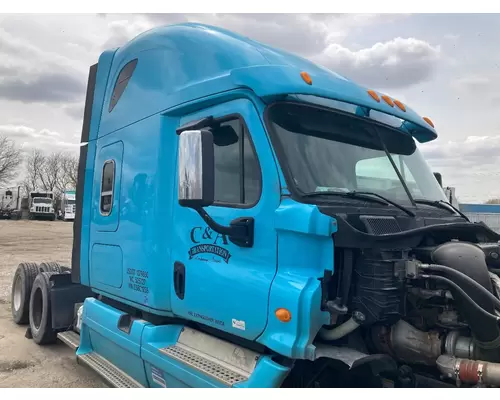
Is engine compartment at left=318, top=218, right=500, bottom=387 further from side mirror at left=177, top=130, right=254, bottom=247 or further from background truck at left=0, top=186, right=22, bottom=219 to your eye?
background truck at left=0, top=186, right=22, bottom=219

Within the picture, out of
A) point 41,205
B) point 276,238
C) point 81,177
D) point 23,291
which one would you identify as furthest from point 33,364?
point 41,205

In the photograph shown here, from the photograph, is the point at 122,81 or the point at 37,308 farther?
the point at 37,308

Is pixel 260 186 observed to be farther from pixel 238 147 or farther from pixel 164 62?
pixel 164 62

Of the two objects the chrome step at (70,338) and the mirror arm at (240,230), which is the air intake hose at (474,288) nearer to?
the mirror arm at (240,230)

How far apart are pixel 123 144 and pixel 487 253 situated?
132 inches

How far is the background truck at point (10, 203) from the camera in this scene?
45156 mm

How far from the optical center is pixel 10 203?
149ft

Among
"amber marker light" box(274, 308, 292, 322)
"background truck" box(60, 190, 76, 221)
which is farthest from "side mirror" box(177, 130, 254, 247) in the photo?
"background truck" box(60, 190, 76, 221)

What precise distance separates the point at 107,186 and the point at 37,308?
9.73 feet

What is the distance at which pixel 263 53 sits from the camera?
3.87 metres

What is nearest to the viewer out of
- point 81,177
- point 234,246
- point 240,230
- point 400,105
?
point 240,230

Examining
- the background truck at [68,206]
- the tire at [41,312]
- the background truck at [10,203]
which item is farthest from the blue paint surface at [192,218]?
the background truck at [10,203]

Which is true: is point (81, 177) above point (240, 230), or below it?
above

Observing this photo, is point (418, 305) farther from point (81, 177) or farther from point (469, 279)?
point (81, 177)
